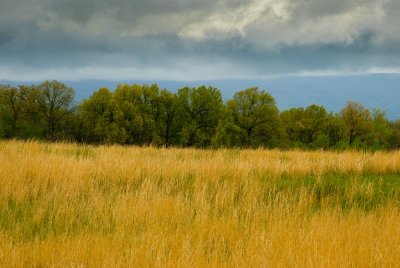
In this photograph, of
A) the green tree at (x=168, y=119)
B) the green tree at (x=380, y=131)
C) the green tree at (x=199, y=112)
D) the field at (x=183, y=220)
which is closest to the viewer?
the field at (x=183, y=220)

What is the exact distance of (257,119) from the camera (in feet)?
192

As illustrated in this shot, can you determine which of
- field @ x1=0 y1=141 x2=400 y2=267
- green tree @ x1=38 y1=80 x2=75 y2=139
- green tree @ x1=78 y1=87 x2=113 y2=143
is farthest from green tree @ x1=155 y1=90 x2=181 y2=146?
field @ x1=0 y1=141 x2=400 y2=267

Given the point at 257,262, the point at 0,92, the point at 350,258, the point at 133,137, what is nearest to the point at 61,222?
the point at 257,262

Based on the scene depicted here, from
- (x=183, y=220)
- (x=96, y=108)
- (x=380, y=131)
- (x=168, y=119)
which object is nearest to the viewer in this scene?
(x=183, y=220)

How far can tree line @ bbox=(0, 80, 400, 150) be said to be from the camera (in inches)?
1998

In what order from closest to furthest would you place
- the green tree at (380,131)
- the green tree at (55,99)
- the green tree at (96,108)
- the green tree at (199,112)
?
the green tree at (199,112) < the green tree at (96,108) < the green tree at (55,99) < the green tree at (380,131)

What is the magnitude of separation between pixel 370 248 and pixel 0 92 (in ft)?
215

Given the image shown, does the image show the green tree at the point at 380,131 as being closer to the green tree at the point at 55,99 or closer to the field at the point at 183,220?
the green tree at the point at 55,99

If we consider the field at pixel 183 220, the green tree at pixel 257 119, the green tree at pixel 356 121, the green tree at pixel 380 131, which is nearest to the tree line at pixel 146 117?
the green tree at pixel 257 119

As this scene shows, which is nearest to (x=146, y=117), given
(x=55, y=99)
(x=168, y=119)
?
(x=168, y=119)

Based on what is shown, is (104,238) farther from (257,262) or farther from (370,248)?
(370,248)

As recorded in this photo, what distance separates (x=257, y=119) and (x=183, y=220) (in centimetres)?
5276

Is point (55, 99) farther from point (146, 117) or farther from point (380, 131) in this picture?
point (380, 131)

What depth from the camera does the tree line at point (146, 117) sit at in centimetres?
5075
